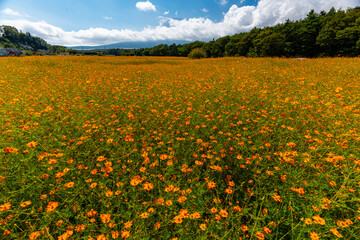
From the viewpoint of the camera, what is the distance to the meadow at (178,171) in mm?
1771

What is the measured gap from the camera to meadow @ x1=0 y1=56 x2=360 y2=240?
5.81 ft

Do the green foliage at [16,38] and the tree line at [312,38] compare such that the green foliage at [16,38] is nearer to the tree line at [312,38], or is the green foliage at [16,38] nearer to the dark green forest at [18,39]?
the dark green forest at [18,39]

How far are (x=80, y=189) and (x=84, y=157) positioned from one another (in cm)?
84

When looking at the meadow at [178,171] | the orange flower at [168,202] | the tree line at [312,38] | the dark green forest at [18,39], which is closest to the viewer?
the meadow at [178,171]

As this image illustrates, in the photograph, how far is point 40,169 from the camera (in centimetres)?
241

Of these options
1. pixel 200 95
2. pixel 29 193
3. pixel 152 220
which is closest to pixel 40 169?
pixel 29 193

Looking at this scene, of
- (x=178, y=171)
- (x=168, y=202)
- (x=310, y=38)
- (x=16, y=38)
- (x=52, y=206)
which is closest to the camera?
(x=52, y=206)

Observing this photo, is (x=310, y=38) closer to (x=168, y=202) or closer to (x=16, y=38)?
(x=168, y=202)

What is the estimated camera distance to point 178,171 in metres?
2.63

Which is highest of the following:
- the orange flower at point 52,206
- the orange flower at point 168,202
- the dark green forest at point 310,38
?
the dark green forest at point 310,38

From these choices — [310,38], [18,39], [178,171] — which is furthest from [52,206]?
[18,39]

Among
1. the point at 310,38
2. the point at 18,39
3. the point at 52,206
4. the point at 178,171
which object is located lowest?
the point at 178,171

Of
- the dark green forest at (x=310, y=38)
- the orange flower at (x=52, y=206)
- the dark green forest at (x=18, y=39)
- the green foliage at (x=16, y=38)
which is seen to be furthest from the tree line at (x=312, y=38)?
the green foliage at (x=16, y=38)

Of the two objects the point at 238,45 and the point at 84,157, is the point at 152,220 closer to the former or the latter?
the point at 84,157
